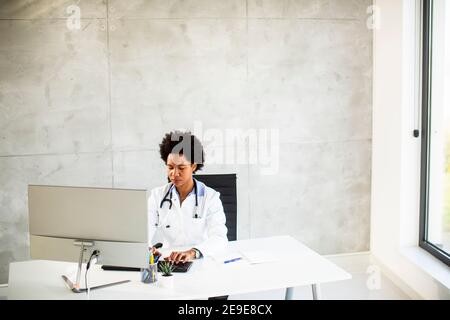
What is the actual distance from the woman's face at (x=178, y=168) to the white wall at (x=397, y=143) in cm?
212

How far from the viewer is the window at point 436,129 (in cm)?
396

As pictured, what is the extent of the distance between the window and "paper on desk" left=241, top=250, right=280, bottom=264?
70.0 inches

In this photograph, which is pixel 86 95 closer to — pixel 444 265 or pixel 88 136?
pixel 88 136

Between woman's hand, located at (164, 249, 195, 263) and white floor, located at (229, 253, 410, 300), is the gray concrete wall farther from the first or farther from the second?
woman's hand, located at (164, 249, 195, 263)

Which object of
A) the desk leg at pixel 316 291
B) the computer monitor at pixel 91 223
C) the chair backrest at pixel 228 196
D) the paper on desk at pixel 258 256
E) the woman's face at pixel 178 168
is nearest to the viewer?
the computer monitor at pixel 91 223

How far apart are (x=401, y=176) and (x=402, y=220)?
0.39 m

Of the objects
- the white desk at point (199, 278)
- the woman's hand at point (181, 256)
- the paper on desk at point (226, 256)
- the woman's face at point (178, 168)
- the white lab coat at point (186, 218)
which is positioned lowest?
the white desk at point (199, 278)

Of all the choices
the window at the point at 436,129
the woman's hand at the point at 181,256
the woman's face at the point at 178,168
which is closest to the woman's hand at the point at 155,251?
the woman's hand at the point at 181,256

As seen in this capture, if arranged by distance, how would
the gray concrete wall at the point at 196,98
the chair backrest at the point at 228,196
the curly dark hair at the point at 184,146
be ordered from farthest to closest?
1. the gray concrete wall at the point at 196,98
2. the chair backrest at the point at 228,196
3. the curly dark hair at the point at 184,146

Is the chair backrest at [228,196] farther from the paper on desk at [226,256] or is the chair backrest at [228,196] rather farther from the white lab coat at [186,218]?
the paper on desk at [226,256]

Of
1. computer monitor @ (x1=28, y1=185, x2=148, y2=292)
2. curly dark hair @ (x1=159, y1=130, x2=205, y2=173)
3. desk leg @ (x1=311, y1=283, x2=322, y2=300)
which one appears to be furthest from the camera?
curly dark hair @ (x1=159, y1=130, x2=205, y2=173)

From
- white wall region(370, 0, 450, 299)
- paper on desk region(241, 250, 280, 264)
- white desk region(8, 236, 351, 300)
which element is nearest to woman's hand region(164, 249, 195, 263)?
white desk region(8, 236, 351, 300)

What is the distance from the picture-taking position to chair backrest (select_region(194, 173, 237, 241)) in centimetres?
347

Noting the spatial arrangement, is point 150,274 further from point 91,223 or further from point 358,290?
point 358,290
